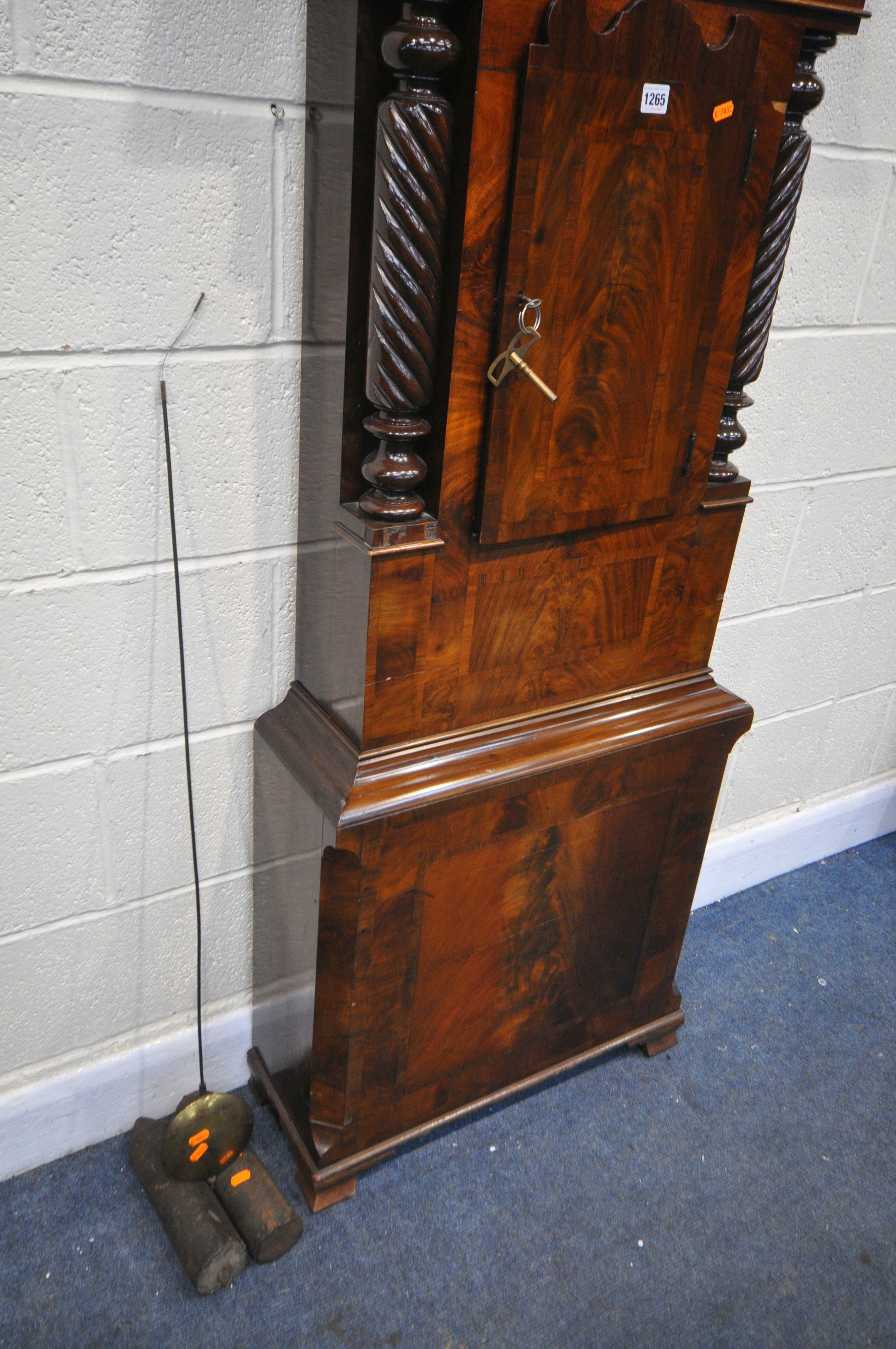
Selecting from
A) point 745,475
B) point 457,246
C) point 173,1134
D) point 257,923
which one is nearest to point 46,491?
point 457,246

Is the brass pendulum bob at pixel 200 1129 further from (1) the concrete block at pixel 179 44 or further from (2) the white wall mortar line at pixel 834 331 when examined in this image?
(2) the white wall mortar line at pixel 834 331

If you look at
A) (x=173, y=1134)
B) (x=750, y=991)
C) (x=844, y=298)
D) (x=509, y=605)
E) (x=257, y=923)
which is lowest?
(x=750, y=991)

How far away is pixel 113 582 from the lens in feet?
3.80

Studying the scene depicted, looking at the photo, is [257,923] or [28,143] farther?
[257,923]

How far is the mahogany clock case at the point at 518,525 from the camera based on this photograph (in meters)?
0.96

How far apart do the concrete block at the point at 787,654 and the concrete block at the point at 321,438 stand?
32.8 inches

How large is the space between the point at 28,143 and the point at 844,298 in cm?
118

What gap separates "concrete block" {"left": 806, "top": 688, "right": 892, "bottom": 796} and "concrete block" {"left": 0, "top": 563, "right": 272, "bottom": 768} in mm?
1280

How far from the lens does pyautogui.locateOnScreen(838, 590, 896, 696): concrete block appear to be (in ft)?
6.52

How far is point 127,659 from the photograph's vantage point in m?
1.21

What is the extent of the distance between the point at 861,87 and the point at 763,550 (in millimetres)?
675

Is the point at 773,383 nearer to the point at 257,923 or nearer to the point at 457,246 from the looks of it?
the point at 457,246

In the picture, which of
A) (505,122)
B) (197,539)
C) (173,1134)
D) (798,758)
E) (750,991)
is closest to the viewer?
(505,122)

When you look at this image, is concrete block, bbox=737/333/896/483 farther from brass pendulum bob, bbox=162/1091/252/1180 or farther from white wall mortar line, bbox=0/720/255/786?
brass pendulum bob, bbox=162/1091/252/1180
